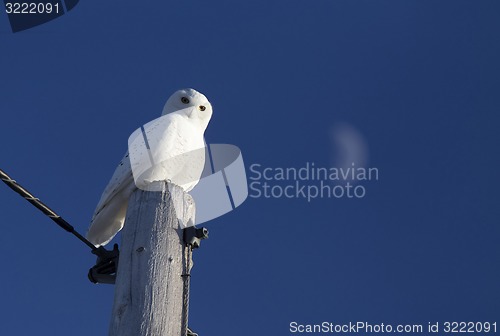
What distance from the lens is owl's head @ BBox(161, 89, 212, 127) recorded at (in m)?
4.81

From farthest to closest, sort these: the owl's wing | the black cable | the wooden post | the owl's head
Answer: the owl's head → the owl's wing → the black cable → the wooden post

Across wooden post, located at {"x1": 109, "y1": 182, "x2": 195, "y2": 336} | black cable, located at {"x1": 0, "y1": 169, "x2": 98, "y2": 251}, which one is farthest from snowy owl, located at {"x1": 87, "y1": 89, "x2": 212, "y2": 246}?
→ wooden post, located at {"x1": 109, "y1": 182, "x2": 195, "y2": 336}

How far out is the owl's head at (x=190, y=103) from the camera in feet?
15.8

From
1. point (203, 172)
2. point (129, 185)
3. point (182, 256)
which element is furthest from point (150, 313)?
point (203, 172)

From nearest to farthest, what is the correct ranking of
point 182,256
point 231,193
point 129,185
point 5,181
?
point 182,256, point 5,181, point 129,185, point 231,193

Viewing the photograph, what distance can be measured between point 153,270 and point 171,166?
59.9 inches

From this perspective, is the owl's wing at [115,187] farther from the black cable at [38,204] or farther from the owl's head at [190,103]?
the owl's head at [190,103]

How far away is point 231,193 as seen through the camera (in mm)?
3750

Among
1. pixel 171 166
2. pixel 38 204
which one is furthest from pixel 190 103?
pixel 38 204

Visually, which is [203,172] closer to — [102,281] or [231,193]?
[231,193]

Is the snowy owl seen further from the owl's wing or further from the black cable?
the black cable

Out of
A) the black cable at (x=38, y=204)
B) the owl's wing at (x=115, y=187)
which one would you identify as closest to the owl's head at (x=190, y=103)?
the owl's wing at (x=115, y=187)

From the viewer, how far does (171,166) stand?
3576 millimetres

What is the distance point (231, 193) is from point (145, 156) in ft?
1.86
